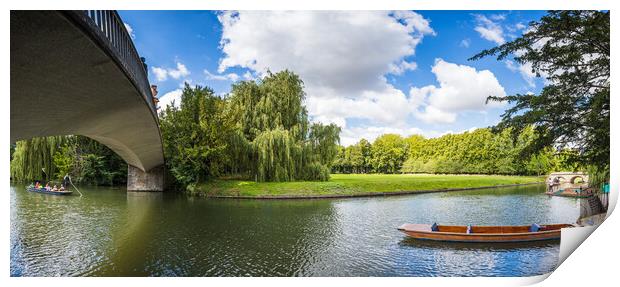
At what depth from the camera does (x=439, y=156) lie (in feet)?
117

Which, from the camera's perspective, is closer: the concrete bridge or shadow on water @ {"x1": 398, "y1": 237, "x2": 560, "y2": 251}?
the concrete bridge

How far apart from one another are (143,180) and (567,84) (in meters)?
18.4

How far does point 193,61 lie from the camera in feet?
24.2

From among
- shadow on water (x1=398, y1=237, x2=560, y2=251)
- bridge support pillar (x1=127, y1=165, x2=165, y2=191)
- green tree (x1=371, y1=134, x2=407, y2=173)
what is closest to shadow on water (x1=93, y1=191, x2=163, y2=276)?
shadow on water (x1=398, y1=237, x2=560, y2=251)

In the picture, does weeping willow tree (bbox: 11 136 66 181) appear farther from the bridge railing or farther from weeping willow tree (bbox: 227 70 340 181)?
the bridge railing

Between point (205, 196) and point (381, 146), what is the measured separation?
94.8ft

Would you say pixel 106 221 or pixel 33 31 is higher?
pixel 33 31

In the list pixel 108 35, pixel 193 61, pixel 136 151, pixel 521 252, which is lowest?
pixel 521 252

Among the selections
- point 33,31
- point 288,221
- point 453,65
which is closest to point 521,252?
point 453,65

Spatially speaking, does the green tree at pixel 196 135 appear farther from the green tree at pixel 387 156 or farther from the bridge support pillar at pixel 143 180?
the green tree at pixel 387 156

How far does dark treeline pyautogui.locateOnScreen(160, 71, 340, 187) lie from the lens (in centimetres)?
1658

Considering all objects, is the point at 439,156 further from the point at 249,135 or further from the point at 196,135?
the point at 196,135

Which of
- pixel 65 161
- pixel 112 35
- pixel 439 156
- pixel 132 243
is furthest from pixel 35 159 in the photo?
pixel 439 156

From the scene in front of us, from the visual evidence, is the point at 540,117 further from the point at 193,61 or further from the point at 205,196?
the point at 205,196
